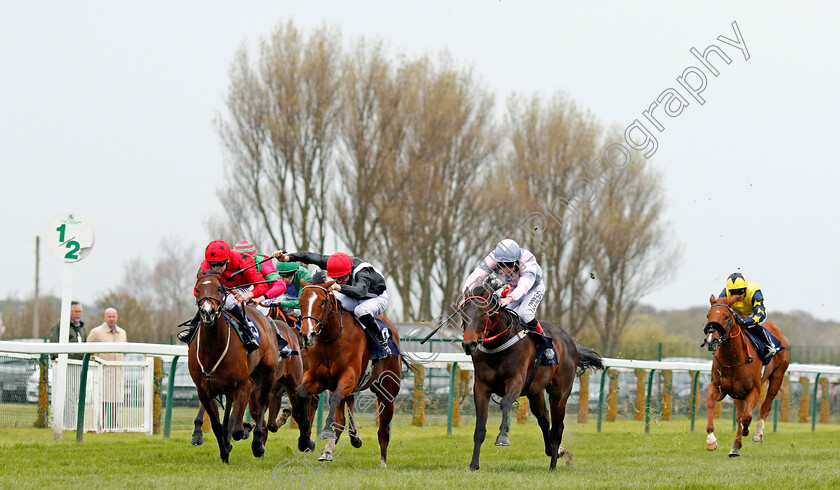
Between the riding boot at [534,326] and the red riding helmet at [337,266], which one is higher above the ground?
the red riding helmet at [337,266]

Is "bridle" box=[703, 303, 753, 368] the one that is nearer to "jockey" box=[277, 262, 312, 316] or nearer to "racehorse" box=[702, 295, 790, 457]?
"racehorse" box=[702, 295, 790, 457]

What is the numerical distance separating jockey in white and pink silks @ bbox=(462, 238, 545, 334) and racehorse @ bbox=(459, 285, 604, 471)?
0.18 meters

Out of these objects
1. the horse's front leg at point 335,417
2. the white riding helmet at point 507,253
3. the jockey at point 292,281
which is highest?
the white riding helmet at point 507,253

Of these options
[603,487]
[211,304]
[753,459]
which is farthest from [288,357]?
[753,459]

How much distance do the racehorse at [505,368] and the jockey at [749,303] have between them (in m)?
3.06

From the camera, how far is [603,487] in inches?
284

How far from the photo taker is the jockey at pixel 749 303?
470 inches

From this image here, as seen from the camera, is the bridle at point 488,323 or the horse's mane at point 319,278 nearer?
the bridle at point 488,323

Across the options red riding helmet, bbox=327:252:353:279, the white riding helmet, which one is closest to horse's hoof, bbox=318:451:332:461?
red riding helmet, bbox=327:252:353:279

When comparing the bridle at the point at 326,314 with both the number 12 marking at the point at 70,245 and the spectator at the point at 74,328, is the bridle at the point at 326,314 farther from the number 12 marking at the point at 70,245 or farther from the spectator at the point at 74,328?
the spectator at the point at 74,328

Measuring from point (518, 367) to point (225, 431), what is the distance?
2.38 m

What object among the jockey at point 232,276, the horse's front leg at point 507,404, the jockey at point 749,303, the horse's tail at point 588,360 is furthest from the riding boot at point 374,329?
the jockey at point 749,303

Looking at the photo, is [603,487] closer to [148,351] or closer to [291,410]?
[291,410]

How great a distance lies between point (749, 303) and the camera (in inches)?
477
